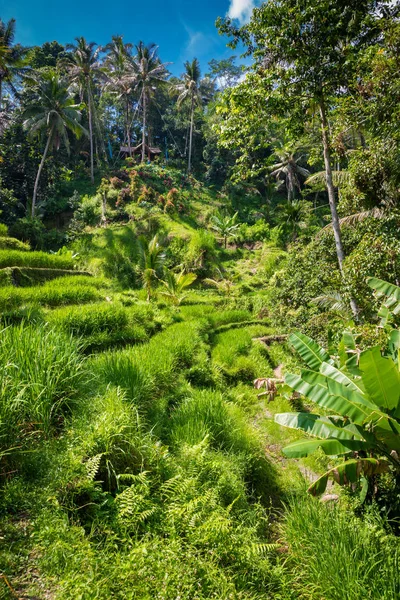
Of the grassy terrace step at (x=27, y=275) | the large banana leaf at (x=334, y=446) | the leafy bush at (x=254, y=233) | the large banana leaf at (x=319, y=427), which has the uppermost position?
the leafy bush at (x=254, y=233)

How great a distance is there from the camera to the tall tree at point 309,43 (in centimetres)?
631

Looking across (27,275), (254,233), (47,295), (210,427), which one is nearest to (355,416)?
(210,427)

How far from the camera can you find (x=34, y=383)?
3287mm

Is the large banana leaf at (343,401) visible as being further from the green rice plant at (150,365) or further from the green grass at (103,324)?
the green grass at (103,324)

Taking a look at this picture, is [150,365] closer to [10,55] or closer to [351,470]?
[351,470]

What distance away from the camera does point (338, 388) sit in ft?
8.74

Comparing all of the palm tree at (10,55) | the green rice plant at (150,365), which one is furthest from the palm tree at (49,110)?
the green rice plant at (150,365)

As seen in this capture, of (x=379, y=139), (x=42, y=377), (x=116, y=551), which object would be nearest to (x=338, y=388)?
(x=116, y=551)

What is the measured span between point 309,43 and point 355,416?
793cm

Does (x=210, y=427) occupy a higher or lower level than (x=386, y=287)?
lower

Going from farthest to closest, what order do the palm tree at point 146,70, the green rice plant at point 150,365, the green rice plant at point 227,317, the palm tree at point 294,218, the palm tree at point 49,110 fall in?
the palm tree at point 146,70 < the palm tree at point 294,218 < the palm tree at point 49,110 < the green rice plant at point 227,317 < the green rice plant at point 150,365

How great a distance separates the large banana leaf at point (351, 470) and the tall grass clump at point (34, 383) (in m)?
2.72

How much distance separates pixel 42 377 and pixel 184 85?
37065mm

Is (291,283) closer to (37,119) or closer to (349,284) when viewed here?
(349,284)
